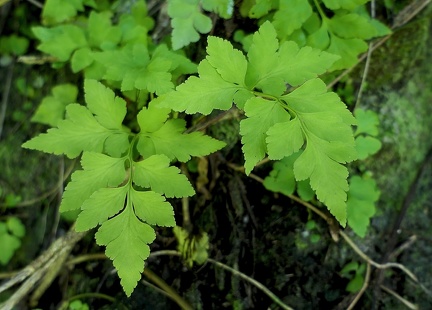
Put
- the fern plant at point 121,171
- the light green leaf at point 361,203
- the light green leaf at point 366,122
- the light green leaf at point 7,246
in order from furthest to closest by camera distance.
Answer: the light green leaf at point 7,246 < the light green leaf at point 366,122 < the light green leaf at point 361,203 < the fern plant at point 121,171

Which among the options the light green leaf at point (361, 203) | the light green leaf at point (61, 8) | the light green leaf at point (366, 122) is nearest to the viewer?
the light green leaf at point (361, 203)

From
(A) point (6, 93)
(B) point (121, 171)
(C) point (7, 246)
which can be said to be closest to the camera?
(B) point (121, 171)

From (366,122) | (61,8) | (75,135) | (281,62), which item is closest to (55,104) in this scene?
(61,8)

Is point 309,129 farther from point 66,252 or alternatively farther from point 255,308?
point 66,252

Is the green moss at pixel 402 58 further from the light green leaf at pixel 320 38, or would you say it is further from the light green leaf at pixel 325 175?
the light green leaf at pixel 325 175

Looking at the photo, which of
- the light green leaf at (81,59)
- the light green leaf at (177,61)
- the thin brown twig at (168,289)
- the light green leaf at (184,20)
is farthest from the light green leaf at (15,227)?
the light green leaf at (184,20)

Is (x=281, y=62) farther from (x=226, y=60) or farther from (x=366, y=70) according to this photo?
(x=366, y=70)
